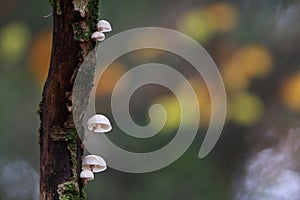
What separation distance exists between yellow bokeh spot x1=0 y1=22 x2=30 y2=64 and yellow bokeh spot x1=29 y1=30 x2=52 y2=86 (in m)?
0.03

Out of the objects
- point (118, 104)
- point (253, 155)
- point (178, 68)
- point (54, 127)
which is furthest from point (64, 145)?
point (253, 155)

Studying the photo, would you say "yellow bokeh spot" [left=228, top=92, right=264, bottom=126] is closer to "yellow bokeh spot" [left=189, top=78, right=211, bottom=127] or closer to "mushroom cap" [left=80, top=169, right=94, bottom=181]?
"yellow bokeh spot" [left=189, top=78, right=211, bottom=127]

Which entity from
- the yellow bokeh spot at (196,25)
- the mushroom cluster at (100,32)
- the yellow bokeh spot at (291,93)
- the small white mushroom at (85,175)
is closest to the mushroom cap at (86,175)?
the small white mushroom at (85,175)

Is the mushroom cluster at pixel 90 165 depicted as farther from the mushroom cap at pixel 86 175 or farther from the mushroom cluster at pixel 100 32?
the mushroom cluster at pixel 100 32

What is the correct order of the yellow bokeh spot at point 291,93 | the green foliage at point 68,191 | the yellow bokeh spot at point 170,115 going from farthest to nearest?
the yellow bokeh spot at point 291,93 < the yellow bokeh spot at point 170,115 < the green foliage at point 68,191

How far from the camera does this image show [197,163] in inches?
61.2

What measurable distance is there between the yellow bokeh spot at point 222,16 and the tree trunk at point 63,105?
93 centimetres

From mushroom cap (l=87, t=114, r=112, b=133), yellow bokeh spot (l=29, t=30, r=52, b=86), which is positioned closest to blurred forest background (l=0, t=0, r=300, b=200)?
yellow bokeh spot (l=29, t=30, r=52, b=86)

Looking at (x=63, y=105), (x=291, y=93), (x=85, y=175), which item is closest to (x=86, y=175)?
(x=85, y=175)

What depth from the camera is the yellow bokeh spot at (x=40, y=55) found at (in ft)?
4.96

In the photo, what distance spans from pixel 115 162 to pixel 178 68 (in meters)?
0.36

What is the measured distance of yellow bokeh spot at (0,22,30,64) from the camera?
→ 1531mm

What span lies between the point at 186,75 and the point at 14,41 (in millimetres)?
563

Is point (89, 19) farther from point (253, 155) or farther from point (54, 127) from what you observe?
point (253, 155)
